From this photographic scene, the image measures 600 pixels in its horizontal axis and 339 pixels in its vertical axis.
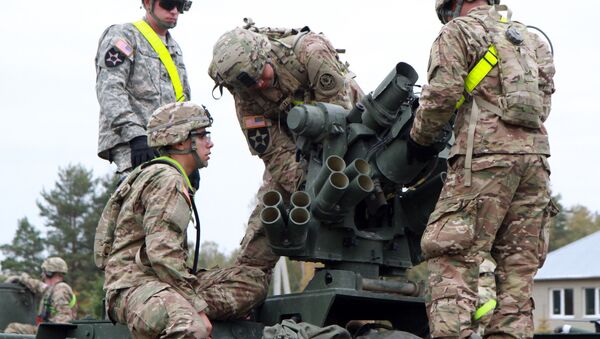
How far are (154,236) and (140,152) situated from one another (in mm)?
1543

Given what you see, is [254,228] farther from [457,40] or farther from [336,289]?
[457,40]

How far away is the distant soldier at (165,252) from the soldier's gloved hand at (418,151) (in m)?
1.25

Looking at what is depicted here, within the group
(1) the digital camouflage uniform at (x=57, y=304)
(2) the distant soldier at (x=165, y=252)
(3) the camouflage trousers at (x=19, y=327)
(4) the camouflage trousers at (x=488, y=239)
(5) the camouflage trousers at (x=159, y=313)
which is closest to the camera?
(5) the camouflage trousers at (x=159, y=313)

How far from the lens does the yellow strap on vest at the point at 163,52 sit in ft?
28.9

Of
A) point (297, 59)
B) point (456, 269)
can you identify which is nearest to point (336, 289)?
point (456, 269)

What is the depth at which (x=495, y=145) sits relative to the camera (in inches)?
277

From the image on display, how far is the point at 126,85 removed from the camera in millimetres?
8625

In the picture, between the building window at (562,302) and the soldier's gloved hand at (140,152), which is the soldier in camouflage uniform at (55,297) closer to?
the soldier's gloved hand at (140,152)

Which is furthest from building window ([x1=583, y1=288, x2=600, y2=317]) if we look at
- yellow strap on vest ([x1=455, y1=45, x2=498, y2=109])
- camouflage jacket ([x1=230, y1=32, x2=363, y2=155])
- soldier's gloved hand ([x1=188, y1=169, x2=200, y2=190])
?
yellow strap on vest ([x1=455, y1=45, x2=498, y2=109])

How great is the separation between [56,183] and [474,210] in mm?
41063

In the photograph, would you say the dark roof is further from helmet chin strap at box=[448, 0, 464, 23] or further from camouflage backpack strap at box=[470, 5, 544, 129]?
camouflage backpack strap at box=[470, 5, 544, 129]

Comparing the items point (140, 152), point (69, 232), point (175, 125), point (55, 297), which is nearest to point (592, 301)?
point (69, 232)

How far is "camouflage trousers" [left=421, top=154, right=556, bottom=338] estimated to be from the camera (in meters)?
6.86

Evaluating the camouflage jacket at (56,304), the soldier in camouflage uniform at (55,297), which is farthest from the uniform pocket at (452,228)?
the camouflage jacket at (56,304)
